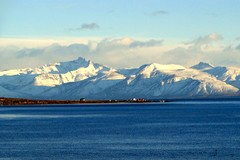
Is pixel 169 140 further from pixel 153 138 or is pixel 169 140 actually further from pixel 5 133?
pixel 5 133

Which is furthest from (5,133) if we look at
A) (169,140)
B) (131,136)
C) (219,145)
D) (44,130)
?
(219,145)

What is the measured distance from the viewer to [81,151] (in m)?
80.2

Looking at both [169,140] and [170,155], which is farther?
[169,140]

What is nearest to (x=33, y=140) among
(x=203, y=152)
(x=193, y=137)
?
(x=193, y=137)

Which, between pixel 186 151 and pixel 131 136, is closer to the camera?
pixel 186 151

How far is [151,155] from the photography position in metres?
75.7

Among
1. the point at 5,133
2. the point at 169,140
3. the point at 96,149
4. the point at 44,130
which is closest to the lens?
the point at 96,149

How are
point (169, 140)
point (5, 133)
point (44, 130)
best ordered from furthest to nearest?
point (44, 130) → point (5, 133) → point (169, 140)

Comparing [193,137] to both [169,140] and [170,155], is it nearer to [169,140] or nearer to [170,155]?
[169,140]

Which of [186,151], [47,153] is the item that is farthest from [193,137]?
[47,153]

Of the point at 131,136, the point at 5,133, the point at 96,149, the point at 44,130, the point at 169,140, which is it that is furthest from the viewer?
the point at 44,130

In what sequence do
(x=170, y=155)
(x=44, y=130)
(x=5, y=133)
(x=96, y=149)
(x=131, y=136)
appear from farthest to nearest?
(x=44, y=130) < (x=5, y=133) < (x=131, y=136) < (x=96, y=149) < (x=170, y=155)

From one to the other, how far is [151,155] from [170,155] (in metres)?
2.01

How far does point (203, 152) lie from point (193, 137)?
19898 millimetres
